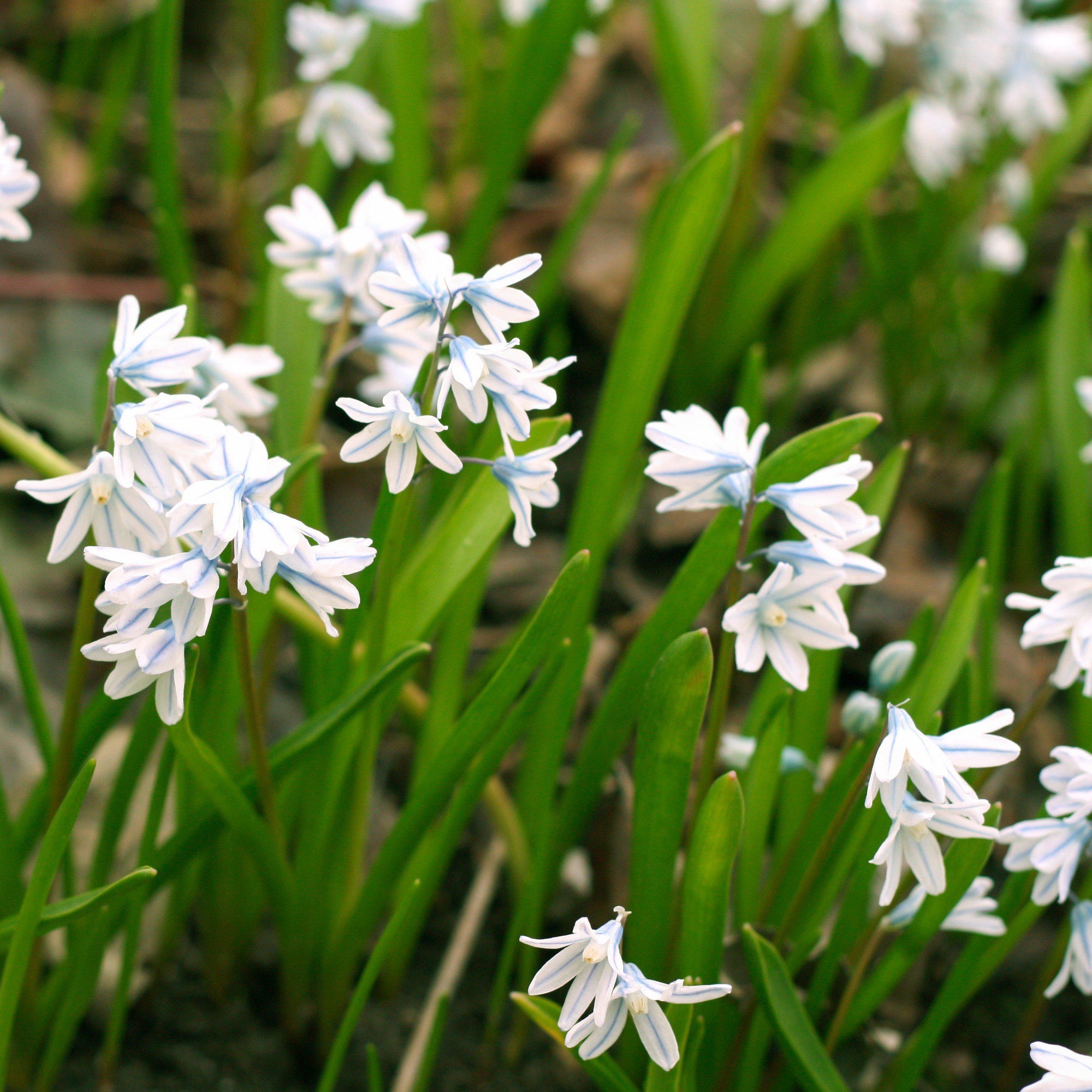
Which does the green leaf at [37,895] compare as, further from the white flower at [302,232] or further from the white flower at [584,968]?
the white flower at [302,232]

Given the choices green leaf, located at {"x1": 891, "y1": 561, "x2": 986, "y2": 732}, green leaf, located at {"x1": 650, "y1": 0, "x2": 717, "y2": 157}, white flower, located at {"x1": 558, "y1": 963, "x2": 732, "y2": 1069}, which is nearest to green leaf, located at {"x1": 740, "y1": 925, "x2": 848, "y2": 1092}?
white flower, located at {"x1": 558, "y1": 963, "x2": 732, "y2": 1069}

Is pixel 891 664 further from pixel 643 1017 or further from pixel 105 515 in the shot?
pixel 105 515

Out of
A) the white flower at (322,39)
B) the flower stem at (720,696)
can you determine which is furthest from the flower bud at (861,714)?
the white flower at (322,39)

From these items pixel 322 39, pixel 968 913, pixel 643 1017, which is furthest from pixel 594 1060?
pixel 322 39

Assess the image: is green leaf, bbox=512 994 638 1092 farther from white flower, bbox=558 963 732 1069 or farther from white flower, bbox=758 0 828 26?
white flower, bbox=758 0 828 26

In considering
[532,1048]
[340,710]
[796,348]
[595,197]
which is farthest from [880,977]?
[796,348]
